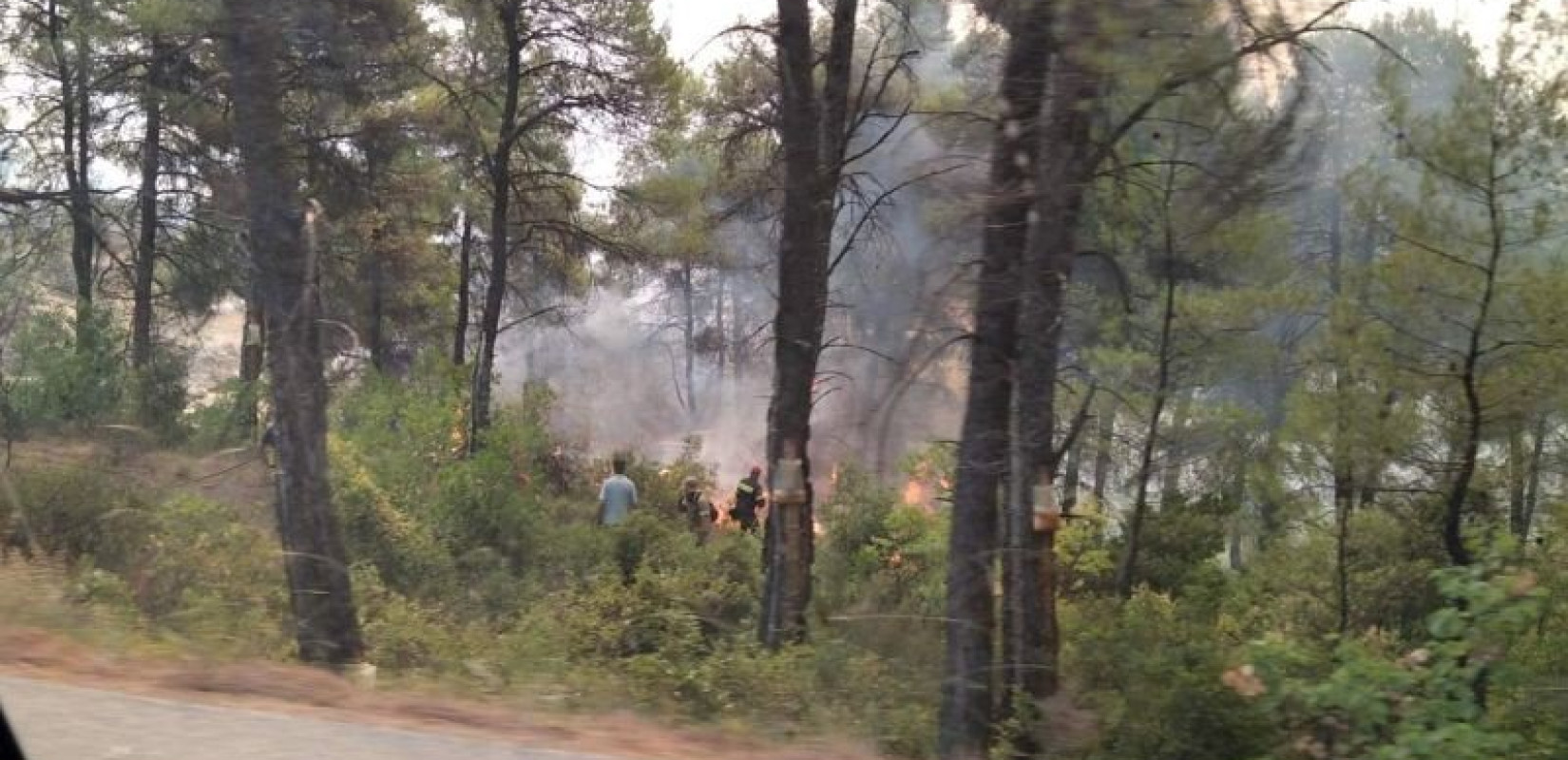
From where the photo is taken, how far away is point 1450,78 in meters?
13.4

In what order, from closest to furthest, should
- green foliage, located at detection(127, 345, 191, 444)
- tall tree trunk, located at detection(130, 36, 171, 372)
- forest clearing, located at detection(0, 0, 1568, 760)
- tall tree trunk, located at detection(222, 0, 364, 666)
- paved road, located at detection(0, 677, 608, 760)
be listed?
paved road, located at detection(0, 677, 608, 760), forest clearing, located at detection(0, 0, 1568, 760), tall tree trunk, located at detection(222, 0, 364, 666), tall tree trunk, located at detection(130, 36, 171, 372), green foliage, located at detection(127, 345, 191, 444)

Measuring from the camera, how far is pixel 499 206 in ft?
73.9

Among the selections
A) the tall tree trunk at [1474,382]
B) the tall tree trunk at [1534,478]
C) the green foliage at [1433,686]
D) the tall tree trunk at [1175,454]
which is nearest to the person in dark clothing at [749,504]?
the tall tree trunk at [1175,454]

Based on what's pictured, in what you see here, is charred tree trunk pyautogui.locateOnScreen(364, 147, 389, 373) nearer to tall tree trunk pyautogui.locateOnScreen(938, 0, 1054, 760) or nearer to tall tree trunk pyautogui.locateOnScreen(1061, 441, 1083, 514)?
tall tree trunk pyautogui.locateOnScreen(1061, 441, 1083, 514)

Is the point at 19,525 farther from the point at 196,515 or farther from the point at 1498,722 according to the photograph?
the point at 1498,722

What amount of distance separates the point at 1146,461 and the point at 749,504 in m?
6.47

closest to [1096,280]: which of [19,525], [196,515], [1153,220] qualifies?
[1153,220]

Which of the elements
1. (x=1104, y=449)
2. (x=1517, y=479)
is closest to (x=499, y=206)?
(x=1104, y=449)

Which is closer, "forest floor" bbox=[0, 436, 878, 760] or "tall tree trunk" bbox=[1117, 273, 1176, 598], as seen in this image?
"forest floor" bbox=[0, 436, 878, 760]

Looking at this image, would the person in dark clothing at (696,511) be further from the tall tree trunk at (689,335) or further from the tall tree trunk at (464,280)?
the tall tree trunk at (464,280)

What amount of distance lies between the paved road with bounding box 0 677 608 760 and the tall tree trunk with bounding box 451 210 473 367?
19087 millimetres

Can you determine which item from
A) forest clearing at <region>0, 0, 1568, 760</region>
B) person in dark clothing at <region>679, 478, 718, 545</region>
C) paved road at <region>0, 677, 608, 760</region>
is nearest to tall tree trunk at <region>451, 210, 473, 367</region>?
forest clearing at <region>0, 0, 1568, 760</region>

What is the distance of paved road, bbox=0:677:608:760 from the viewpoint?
4.78 meters

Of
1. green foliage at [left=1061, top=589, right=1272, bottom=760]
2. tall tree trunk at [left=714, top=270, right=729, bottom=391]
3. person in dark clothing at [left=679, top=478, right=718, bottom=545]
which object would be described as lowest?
green foliage at [left=1061, top=589, right=1272, bottom=760]
